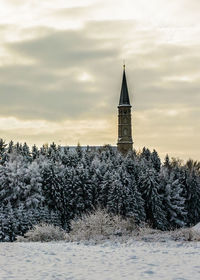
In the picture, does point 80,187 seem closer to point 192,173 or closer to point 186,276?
point 192,173

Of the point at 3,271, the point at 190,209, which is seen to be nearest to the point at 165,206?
the point at 190,209

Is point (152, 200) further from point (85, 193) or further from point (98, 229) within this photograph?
point (98, 229)

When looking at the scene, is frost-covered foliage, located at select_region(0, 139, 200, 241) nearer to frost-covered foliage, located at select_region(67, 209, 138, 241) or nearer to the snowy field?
frost-covered foliage, located at select_region(67, 209, 138, 241)

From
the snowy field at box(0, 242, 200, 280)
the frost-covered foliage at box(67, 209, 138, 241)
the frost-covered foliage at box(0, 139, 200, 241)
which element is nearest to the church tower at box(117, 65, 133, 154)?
the frost-covered foliage at box(0, 139, 200, 241)

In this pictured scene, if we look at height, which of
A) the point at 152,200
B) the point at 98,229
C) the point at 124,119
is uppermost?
the point at 124,119

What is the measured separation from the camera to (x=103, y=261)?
52.5ft

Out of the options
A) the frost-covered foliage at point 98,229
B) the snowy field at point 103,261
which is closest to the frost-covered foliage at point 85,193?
the frost-covered foliage at point 98,229

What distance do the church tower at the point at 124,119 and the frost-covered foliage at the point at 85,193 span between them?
64554 mm

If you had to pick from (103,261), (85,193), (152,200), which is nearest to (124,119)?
(152,200)

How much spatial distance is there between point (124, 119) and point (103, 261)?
13245cm

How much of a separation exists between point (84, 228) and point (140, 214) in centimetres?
3843

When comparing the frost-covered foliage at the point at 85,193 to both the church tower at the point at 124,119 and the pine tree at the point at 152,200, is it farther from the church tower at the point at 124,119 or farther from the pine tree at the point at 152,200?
the church tower at the point at 124,119

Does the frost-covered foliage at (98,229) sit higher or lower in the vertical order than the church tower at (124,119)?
lower

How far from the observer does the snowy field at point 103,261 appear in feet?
44.4
